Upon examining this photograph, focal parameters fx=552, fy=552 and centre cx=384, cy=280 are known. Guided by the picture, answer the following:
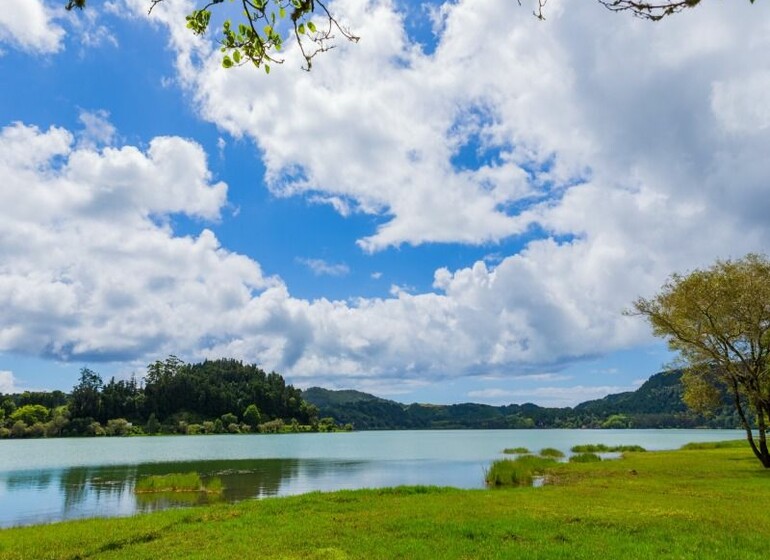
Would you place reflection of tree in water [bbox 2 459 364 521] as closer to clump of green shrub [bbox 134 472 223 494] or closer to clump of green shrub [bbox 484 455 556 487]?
clump of green shrub [bbox 134 472 223 494]

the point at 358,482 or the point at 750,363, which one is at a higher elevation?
the point at 750,363

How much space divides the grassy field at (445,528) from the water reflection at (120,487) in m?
12.4

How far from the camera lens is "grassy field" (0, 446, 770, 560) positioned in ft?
59.5

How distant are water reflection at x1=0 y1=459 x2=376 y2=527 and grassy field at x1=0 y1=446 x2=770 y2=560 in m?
12.4

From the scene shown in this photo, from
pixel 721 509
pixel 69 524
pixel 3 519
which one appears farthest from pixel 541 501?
pixel 3 519

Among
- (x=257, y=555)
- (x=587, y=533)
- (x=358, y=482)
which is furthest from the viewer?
(x=358, y=482)

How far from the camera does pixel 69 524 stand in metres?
27.8

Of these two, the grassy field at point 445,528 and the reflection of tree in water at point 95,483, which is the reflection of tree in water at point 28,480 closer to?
the reflection of tree in water at point 95,483

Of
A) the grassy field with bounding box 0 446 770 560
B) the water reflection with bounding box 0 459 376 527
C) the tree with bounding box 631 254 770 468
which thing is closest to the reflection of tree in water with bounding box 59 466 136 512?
the water reflection with bounding box 0 459 376 527

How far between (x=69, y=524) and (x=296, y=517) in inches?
466

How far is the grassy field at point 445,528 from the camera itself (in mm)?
18125

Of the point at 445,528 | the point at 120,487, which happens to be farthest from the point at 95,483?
the point at 445,528

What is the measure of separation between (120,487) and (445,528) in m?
41.1

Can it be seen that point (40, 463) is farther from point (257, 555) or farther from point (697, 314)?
point (697, 314)
